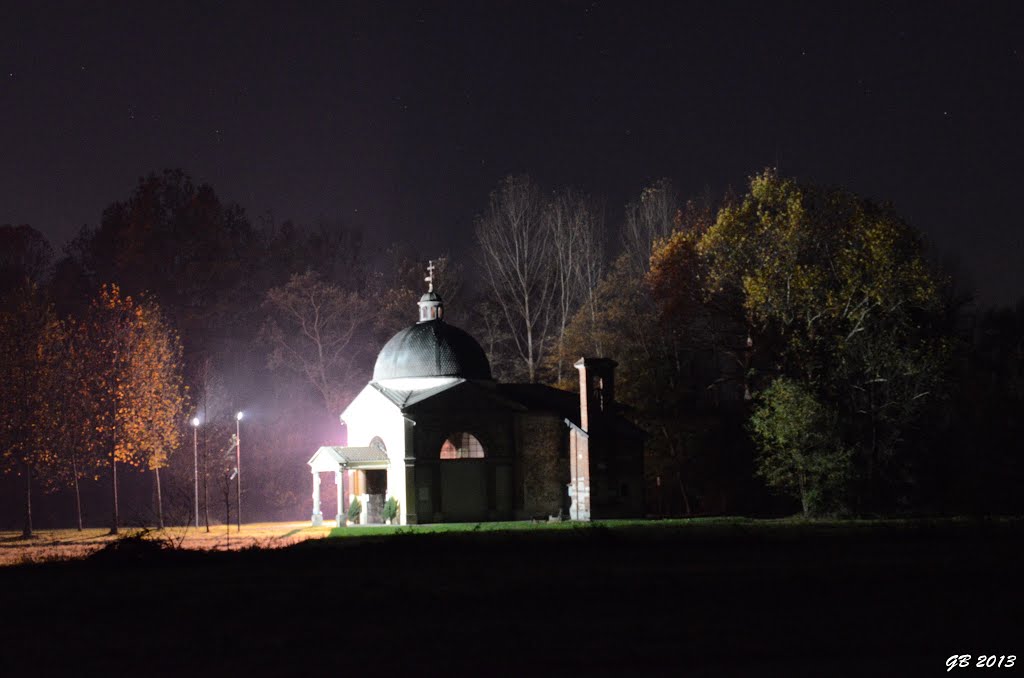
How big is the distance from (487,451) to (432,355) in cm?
572

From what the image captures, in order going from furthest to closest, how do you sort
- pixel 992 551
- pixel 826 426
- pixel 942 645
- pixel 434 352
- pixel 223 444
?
1. pixel 223 444
2. pixel 434 352
3. pixel 826 426
4. pixel 992 551
5. pixel 942 645

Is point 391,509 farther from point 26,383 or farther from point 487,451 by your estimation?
point 26,383

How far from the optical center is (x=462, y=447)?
53.8 m

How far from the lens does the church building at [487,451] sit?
171 feet

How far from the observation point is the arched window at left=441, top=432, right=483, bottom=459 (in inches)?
2115

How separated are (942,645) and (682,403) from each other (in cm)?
4393

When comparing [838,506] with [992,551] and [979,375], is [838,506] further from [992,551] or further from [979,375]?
[992,551]

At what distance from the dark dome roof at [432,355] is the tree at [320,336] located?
13240 mm

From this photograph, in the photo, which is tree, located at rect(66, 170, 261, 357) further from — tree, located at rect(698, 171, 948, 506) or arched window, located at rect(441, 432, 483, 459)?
tree, located at rect(698, 171, 948, 506)

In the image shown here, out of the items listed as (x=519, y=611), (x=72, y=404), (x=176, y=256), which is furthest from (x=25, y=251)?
(x=519, y=611)

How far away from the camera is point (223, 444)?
68062mm

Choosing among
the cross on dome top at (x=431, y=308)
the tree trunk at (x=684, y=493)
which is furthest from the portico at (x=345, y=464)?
the tree trunk at (x=684, y=493)

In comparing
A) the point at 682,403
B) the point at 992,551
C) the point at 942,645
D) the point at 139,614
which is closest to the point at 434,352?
the point at 682,403

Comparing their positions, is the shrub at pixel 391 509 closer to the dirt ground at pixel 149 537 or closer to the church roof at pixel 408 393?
the dirt ground at pixel 149 537
